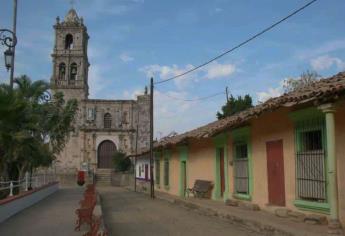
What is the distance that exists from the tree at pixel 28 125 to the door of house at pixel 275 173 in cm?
713

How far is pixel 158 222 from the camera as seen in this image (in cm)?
1417

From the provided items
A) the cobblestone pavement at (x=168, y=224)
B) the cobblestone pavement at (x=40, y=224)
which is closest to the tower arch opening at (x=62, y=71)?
the cobblestone pavement at (x=168, y=224)

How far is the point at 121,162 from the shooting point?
52.5 metres

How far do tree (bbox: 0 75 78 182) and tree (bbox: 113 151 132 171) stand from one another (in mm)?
23228

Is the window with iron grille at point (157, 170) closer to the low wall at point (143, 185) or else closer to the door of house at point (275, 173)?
the low wall at point (143, 185)

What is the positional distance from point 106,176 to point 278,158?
131 ft

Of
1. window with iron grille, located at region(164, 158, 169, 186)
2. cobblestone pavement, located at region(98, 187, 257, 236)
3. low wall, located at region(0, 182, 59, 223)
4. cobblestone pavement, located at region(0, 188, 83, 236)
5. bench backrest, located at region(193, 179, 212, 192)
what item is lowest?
cobblestone pavement, located at region(98, 187, 257, 236)

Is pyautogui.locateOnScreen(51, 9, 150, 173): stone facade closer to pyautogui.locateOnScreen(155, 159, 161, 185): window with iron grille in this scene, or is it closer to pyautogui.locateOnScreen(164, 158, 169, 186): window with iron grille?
pyautogui.locateOnScreen(155, 159, 161, 185): window with iron grille

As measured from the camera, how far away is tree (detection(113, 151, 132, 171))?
5256 centimetres

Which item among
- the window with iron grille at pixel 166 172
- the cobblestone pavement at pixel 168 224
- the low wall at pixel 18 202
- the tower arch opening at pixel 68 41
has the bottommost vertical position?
the cobblestone pavement at pixel 168 224

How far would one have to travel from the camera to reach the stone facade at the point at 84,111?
55688 mm

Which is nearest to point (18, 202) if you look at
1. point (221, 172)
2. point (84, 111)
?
point (221, 172)

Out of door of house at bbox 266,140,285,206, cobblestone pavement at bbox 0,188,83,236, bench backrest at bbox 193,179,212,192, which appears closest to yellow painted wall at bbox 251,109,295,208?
door of house at bbox 266,140,285,206

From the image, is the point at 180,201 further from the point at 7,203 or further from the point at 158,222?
the point at 7,203
